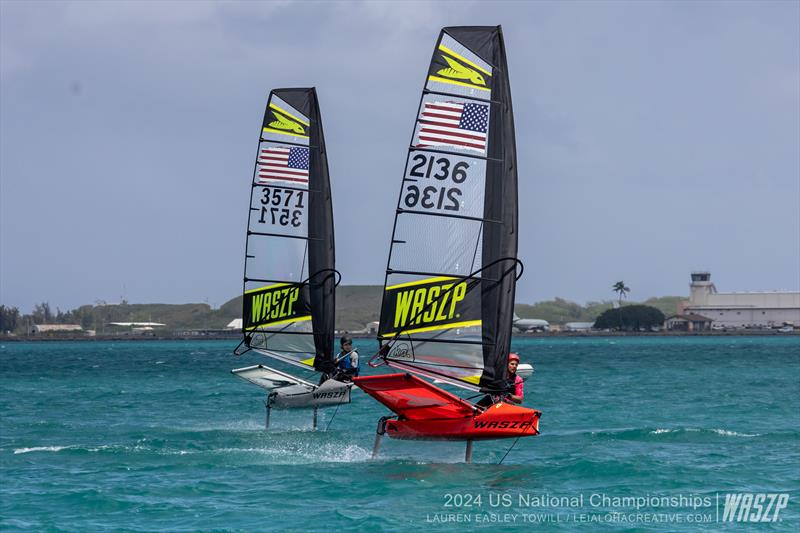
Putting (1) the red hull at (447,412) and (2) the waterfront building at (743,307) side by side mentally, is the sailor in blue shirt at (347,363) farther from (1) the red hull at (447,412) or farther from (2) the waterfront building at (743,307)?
(2) the waterfront building at (743,307)

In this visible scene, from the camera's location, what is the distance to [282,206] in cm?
2741

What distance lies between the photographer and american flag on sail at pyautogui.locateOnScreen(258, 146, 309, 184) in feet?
89.9

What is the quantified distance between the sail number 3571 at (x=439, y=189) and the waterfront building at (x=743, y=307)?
181530 mm

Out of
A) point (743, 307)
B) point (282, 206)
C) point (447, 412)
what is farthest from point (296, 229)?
point (743, 307)

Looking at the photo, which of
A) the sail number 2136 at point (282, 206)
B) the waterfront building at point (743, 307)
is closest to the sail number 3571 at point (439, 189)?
the sail number 2136 at point (282, 206)

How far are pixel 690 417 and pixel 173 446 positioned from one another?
14044 mm

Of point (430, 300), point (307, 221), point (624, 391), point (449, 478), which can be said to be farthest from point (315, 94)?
point (624, 391)

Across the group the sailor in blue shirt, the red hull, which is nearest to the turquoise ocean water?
the red hull

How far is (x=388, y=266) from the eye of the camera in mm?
19469

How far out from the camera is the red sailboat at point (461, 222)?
1933 cm

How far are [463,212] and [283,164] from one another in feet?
30.1

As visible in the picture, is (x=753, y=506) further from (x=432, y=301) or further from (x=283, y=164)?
(x=283, y=164)

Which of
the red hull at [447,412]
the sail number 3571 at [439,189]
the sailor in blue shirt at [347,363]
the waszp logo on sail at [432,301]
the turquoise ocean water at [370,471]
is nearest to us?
the turquoise ocean water at [370,471]

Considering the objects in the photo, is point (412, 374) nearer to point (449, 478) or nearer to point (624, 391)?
point (449, 478)
